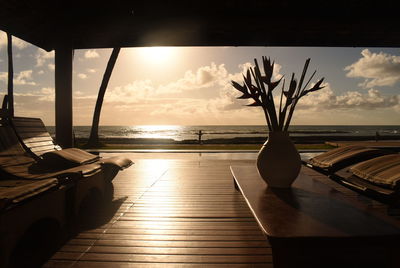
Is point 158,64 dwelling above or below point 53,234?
above

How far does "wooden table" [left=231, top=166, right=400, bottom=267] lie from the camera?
3.50ft

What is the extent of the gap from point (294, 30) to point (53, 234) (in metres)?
4.24

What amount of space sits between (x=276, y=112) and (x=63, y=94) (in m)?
3.22

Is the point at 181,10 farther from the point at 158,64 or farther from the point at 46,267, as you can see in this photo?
the point at 158,64

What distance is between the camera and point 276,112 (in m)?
2.15

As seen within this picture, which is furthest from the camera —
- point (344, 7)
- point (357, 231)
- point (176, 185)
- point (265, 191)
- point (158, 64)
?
point (158, 64)

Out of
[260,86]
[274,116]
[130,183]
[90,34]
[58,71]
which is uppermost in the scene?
[90,34]

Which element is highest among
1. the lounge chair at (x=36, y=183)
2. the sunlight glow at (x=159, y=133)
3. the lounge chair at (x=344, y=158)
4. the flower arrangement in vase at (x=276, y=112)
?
the flower arrangement in vase at (x=276, y=112)

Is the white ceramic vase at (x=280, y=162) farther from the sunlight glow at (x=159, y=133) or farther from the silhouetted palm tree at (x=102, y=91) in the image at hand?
the sunlight glow at (x=159, y=133)

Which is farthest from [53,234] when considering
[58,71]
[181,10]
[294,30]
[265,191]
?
[294,30]

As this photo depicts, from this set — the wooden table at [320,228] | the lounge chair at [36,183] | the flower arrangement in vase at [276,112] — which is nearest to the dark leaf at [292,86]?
the flower arrangement in vase at [276,112]

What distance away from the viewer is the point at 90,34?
4.54 metres

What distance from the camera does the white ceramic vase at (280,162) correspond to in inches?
78.7

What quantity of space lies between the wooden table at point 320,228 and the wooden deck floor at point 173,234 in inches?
12.9
